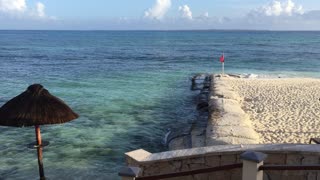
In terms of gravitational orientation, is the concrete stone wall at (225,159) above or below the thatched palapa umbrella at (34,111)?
below

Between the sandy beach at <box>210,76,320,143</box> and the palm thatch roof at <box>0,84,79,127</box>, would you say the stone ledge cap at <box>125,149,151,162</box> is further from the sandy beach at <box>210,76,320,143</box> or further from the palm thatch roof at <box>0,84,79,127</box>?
the sandy beach at <box>210,76,320,143</box>

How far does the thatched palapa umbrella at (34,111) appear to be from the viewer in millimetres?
6784

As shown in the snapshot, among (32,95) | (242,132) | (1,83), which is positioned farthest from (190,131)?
(1,83)

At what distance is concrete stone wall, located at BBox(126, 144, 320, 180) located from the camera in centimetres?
636

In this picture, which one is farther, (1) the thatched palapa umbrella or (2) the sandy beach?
(2) the sandy beach

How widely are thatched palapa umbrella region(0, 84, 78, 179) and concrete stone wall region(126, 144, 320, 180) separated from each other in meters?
1.56

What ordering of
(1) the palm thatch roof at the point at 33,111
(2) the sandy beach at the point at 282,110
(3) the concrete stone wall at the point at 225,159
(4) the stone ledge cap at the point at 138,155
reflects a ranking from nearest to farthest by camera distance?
(3) the concrete stone wall at the point at 225,159 < (1) the palm thatch roof at the point at 33,111 < (4) the stone ledge cap at the point at 138,155 < (2) the sandy beach at the point at 282,110

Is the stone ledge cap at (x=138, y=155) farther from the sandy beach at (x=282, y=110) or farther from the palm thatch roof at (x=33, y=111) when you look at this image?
the sandy beach at (x=282, y=110)

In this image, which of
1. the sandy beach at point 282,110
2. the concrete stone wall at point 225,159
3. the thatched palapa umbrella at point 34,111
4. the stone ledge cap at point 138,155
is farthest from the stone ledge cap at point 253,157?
the sandy beach at point 282,110

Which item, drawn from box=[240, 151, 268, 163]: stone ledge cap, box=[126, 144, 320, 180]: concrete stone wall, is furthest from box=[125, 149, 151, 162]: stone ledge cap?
box=[240, 151, 268, 163]: stone ledge cap

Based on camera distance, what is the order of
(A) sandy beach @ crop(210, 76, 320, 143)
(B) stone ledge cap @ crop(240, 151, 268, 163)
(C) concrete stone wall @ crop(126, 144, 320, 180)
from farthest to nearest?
1. (A) sandy beach @ crop(210, 76, 320, 143)
2. (C) concrete stone wall @ crop(126, 144, 320, 180)
3. (B) stone ledge cap @ crop(240, 151, 268, 163)

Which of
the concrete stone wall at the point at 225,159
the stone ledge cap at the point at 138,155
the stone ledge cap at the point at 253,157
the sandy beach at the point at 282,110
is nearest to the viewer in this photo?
the stone ledge cap at the point at 253,157

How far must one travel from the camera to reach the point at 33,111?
22.5 ft

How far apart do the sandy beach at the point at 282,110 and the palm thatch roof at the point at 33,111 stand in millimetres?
7268
